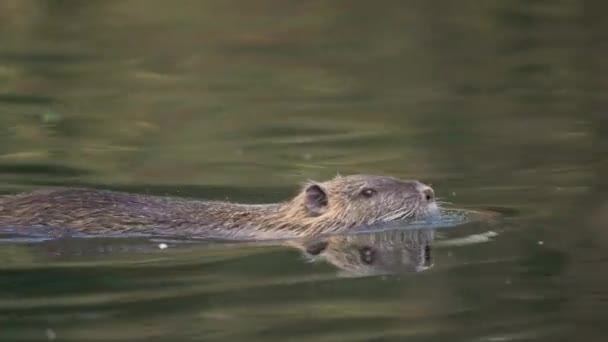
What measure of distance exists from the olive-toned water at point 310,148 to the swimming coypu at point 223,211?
0.19 m

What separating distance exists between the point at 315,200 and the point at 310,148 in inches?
104

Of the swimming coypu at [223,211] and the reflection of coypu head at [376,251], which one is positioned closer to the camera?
the reflection of coypu head at [376,251]

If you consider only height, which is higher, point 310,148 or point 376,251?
point 310,148

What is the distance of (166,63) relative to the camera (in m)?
16.2

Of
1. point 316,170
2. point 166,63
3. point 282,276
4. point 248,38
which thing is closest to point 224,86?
point 166,63

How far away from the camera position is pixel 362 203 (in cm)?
875

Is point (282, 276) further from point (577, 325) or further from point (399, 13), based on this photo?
point (399, 13)

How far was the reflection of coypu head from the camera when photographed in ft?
25.2

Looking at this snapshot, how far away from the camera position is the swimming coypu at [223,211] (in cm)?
836

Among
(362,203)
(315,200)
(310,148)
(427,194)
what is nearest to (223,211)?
(315,200)

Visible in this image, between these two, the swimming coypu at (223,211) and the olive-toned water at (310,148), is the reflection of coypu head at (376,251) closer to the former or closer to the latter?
the olive-toned water at (310,148)

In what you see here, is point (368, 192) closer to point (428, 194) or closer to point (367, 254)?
point (428, 194)

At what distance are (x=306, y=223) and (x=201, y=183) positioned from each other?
1.50 metres

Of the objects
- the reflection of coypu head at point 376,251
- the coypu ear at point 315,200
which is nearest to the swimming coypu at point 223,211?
the coypu ear at point 315,200
